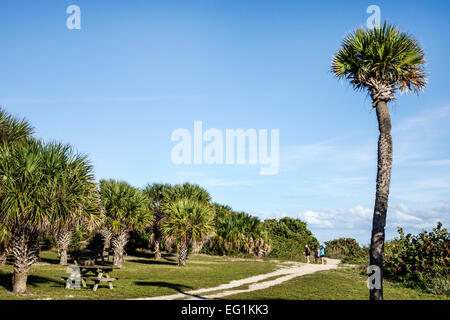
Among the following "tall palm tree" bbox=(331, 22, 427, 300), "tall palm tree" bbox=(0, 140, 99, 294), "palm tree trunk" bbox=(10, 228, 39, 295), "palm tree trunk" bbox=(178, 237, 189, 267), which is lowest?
"palm tree trunk" bbox=(178, 237, 189, 267)

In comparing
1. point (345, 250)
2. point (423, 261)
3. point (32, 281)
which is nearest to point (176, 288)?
point (32, 281)

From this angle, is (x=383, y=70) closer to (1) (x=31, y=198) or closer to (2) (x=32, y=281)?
(1) (x=31, y=198)

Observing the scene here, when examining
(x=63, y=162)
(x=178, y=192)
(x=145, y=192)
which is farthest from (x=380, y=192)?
(x=145, y=192)

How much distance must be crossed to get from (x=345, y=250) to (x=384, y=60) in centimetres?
3623

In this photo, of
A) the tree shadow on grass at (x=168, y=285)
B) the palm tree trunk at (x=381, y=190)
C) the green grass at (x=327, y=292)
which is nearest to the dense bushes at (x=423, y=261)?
the green grass at (x=327, y=292)

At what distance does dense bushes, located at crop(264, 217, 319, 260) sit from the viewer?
44.6 meters

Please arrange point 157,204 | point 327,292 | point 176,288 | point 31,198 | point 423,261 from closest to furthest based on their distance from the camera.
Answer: point 31,198
point 176,288
point 327,292
point 423,261
point 157,204

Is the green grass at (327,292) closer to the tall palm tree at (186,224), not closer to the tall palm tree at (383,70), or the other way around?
the tall palm tree at (383,70)

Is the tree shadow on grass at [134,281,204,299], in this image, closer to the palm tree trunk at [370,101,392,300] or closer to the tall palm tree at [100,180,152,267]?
the palm tree trunk at [370,101,392,300]

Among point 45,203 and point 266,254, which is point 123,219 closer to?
point 45,203

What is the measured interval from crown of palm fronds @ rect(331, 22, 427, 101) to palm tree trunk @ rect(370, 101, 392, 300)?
1052 mm

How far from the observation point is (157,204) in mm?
34781

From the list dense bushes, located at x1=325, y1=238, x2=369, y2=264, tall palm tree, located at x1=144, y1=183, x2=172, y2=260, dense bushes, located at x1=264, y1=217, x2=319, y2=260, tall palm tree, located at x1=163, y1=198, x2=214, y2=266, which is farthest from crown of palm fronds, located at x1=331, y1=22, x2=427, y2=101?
dense bushes, located at x1=264, y1=217, x2=319, y2=260
